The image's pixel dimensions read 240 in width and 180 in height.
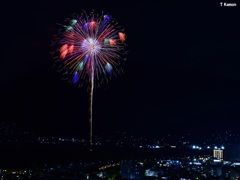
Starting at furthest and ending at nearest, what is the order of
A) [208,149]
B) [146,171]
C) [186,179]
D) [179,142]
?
[179,142], [208,149], [146,171], [186,179]

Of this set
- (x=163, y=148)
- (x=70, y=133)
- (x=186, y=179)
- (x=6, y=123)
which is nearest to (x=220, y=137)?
(x=163, y=148)

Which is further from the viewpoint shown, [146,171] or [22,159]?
[22,159]

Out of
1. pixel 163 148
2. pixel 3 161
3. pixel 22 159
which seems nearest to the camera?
pixel 3 161

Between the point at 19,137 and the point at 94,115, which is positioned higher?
the point at 94,115

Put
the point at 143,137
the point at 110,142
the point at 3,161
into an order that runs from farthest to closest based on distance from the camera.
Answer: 1. the point at 143,137
2. the point at 110,142
3. the point at 3,161

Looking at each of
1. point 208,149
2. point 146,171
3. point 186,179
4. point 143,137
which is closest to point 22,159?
point 146,171

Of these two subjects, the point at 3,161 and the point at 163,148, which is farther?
the point at 163,148

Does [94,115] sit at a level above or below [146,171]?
above

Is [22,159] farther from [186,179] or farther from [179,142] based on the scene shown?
[179,142]

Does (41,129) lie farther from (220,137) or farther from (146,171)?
(146,171)
